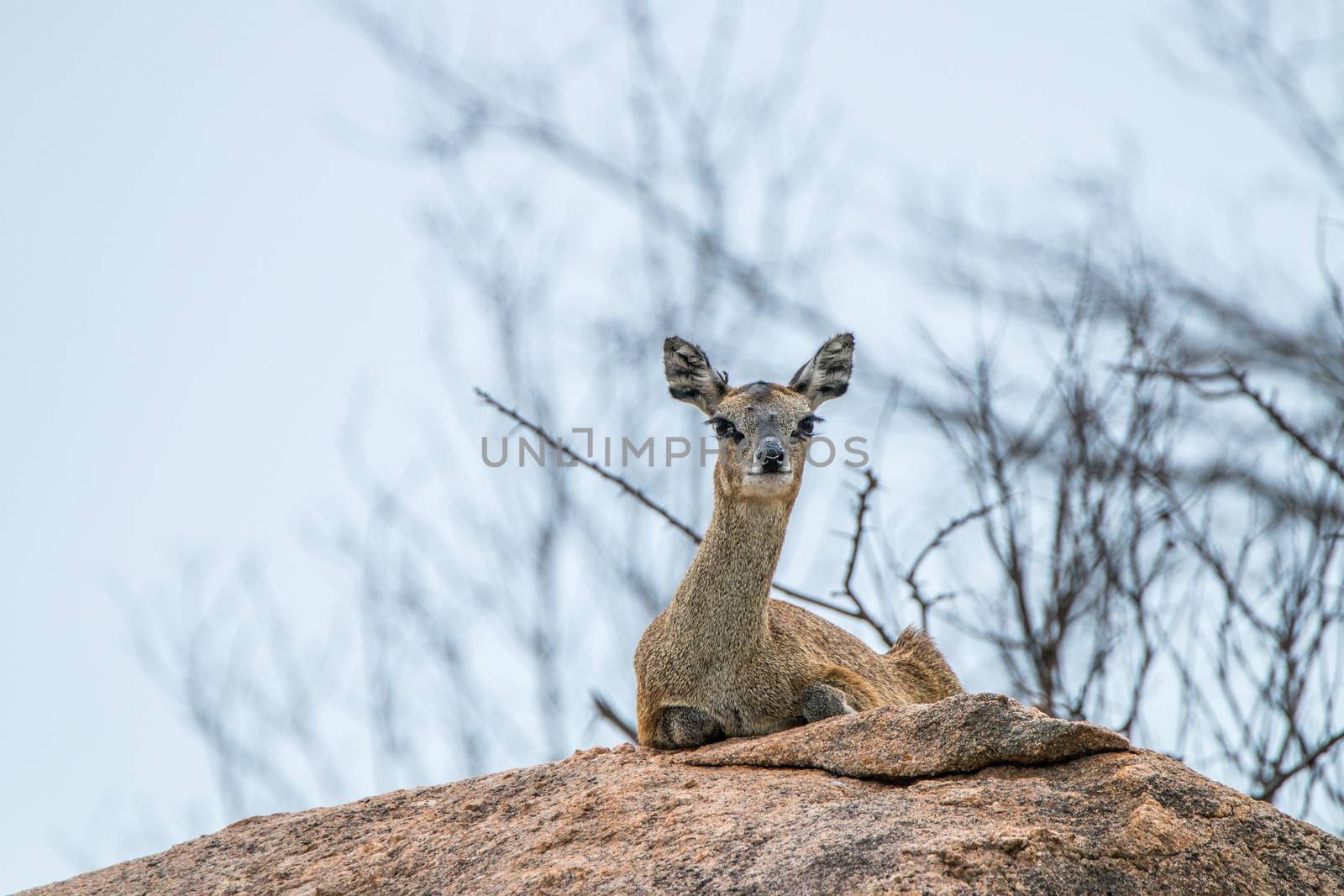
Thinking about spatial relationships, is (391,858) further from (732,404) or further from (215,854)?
(732,404)

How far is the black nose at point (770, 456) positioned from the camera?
771 centimetres

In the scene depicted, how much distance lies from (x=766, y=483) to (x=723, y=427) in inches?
18.9

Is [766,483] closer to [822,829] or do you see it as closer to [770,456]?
[770,456]

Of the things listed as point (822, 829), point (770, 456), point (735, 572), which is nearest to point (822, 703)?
point (735, 572)

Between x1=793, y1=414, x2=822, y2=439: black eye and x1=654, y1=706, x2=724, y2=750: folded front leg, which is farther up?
x1=793, y1=414, x2=822, y2=439: black eye

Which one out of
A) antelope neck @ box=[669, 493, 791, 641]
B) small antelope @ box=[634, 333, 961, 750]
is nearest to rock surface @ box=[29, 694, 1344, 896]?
small antelope @ box=[634, 333, 961, 750]

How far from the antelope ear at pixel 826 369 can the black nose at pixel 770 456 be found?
99 centimetres

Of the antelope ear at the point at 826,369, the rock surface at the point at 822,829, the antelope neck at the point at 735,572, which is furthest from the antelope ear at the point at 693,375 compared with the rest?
the rock surface at the point at 822,829

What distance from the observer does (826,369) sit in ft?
28.8

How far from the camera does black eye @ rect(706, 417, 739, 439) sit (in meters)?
8.07

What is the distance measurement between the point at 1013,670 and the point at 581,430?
4416mm

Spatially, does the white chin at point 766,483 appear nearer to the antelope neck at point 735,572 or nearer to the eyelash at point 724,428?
the antelope neck at point 735,572

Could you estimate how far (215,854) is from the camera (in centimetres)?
722

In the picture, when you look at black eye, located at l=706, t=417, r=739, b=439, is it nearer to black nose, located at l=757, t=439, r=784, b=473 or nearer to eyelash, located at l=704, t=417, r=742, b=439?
eyelash, located at l=704, t=417, r=742, b=439
